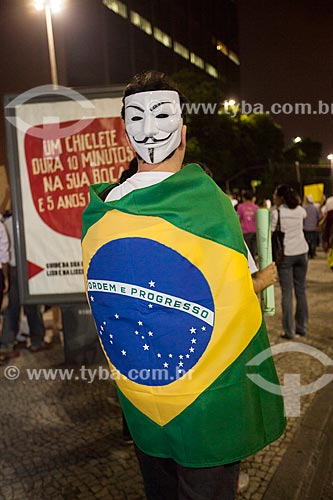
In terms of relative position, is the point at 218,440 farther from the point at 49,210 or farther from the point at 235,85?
the point at 235,85

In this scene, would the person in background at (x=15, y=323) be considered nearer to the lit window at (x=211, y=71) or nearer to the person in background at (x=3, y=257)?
the person in background at (x=3, y=257)

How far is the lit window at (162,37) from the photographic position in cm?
4797

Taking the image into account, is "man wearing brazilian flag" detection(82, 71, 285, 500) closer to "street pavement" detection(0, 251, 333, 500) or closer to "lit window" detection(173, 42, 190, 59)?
"street pavement" detection(0, 251, 333, 500)

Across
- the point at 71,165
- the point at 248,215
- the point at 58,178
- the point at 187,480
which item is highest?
the point at 71,165

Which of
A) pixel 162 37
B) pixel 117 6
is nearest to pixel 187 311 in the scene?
pixel 117 6

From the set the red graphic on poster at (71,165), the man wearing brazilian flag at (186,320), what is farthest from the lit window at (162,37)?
the man wearing brazilian flag at (186,320)

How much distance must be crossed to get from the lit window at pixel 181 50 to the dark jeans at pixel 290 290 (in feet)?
166

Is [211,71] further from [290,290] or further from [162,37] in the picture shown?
[290,290]

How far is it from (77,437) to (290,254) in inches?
125

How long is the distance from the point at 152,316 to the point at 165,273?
0.14m

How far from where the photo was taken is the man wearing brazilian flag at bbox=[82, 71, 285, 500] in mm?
1646

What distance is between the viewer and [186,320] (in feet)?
5.41

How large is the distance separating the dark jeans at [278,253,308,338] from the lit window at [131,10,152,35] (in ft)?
135

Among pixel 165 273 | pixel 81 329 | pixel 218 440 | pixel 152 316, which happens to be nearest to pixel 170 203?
pixel 165 273
